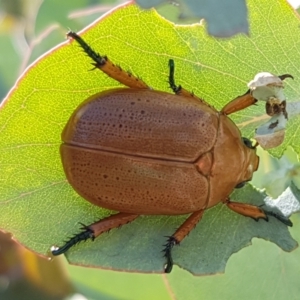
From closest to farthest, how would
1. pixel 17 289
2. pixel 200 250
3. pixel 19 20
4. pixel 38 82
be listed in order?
1. pixel 38 82
2. pixel 200 250
3. pixel 17 289
4. pixel 19 20

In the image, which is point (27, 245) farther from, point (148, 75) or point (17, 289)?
point (17, 289)

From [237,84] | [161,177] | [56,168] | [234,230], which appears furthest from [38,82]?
[234,230]

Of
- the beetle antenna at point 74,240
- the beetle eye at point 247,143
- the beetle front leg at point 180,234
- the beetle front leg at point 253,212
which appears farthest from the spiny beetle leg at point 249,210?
→ the beetle antenna at point 74,240

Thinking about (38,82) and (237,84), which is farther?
(237,84)

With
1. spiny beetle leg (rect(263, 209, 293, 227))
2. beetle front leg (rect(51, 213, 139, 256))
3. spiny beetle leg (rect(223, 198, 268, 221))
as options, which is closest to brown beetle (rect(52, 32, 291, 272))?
beetle front leg (rect(51, 213, 139, 256))

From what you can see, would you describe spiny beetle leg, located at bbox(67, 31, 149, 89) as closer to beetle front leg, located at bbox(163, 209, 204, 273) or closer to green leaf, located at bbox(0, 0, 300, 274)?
green leaf, located at bbox(0, 0, 300, 274)

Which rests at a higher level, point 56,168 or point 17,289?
point 56,168

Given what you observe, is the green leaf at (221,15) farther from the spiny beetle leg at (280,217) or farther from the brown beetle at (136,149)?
the spiny beetle leg at (280,217)

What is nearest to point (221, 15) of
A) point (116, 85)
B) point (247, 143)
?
point (116, 85)
